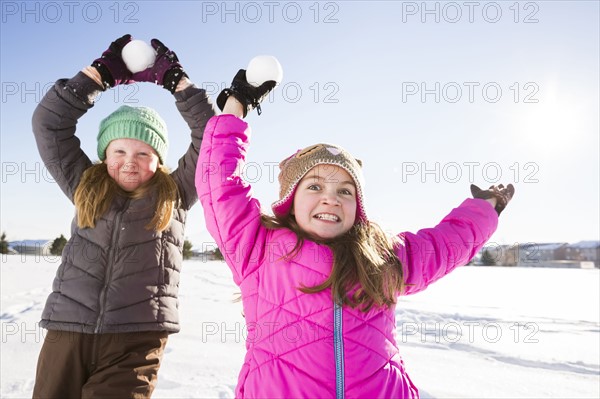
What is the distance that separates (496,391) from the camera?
9.98ft

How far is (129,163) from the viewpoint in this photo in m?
2.07

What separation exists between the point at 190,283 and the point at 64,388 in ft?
27.2

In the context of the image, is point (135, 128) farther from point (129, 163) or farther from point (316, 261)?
point (316, 261)

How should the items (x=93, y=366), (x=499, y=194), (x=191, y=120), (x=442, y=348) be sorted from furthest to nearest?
(x=442, y=348) < (x=191, y=120) < (x=499, y=194) < (x=93, y=366)

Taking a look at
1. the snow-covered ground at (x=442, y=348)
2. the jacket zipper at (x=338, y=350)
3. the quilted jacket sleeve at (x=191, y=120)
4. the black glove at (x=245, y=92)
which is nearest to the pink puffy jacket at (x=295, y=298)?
the jacket zipper at (x=338, y=350)

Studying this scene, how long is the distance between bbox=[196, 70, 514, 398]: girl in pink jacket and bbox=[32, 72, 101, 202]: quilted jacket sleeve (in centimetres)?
72

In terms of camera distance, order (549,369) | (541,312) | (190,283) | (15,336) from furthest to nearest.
Result: (190,283) < (541,312) < (15,336) < (549,369)

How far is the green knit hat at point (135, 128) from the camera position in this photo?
2105 millimetres

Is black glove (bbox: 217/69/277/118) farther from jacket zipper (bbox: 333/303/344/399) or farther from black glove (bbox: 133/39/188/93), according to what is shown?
jacket zipper (bbox: 333/303/344/399)

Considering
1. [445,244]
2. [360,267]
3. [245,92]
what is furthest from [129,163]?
[445,244]

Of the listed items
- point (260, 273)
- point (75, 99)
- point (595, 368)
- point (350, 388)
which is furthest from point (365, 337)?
point (595, 368)

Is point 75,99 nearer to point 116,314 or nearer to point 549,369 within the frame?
point 116,314

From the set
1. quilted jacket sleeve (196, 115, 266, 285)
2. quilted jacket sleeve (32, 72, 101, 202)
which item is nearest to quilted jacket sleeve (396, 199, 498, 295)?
quilted jacket sleeve (196, 115, 266, 285)

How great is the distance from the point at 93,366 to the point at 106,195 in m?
0.73
